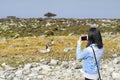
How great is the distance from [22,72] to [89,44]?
10085mm

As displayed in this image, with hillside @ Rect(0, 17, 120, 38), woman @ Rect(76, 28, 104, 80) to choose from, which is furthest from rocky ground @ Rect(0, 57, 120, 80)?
hillside @ Rect(0, 17, 120, 38)

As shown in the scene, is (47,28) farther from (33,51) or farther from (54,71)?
(54,71)

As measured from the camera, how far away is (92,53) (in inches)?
494

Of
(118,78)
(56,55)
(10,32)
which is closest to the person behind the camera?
(118,78)

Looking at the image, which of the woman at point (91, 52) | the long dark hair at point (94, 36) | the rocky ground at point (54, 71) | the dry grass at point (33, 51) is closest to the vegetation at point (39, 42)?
Result: the dry grass at point (33, 51)

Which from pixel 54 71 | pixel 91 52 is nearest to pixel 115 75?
pixel 54 71

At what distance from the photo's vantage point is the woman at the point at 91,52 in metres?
12.5

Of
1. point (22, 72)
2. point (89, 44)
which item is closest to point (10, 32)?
point (22, 72)

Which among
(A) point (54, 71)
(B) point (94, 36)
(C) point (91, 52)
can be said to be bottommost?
(A) point (54, 71)

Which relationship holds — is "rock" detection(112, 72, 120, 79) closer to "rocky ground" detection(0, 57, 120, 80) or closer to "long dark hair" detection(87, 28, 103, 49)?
"rocky ground" detection(0, 57, 120, 80)

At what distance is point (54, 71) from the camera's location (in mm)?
22062

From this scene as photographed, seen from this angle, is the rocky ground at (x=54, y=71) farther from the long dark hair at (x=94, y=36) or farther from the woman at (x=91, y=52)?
the long dark hair at (x=94, y=36)

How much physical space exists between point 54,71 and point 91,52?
9.67m

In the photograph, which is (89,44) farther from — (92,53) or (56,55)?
(56,55)
